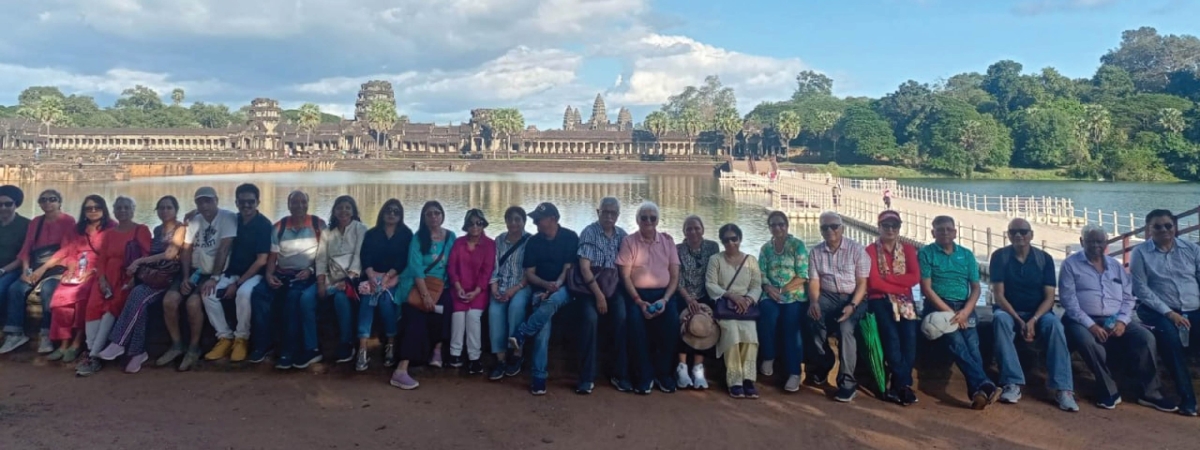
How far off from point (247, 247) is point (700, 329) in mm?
3536

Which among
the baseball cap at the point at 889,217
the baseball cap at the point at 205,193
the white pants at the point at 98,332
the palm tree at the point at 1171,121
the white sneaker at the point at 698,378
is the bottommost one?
the white sneaker at the point at 698,378

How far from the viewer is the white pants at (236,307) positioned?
5207 millimetres

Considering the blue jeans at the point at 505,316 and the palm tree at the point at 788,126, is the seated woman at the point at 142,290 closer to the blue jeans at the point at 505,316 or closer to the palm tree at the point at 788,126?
the blue jeans at the point at 505,316

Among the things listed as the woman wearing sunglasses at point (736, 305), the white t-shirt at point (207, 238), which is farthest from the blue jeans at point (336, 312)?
the woman wearing sunglasses at point (736, 305)

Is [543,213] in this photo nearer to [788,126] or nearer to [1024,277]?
[1024,277]

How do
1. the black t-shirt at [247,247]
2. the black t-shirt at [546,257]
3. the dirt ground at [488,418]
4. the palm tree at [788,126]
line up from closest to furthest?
1. the dirt ground at [488,418]
2. the black t-shirt at [546,257]
3. the black t-shirt at [247,247]
4. the palm tree at [788,126]

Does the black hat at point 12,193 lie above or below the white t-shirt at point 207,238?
above

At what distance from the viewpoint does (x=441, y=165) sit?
71500mm

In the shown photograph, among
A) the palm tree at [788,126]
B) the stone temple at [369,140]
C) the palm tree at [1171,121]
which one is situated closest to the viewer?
the palm tree at [1171,121]

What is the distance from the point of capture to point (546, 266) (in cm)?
516

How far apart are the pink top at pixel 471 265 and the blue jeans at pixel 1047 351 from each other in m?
3.58

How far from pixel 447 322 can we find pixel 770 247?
2472mm

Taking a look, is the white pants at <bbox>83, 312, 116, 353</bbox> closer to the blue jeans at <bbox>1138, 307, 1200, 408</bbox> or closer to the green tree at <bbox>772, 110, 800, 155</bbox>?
the blue jeans at <bbox>1138, 307, 1200, 408</bbox>

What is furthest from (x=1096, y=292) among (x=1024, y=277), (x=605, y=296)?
(x=605, y=296)
